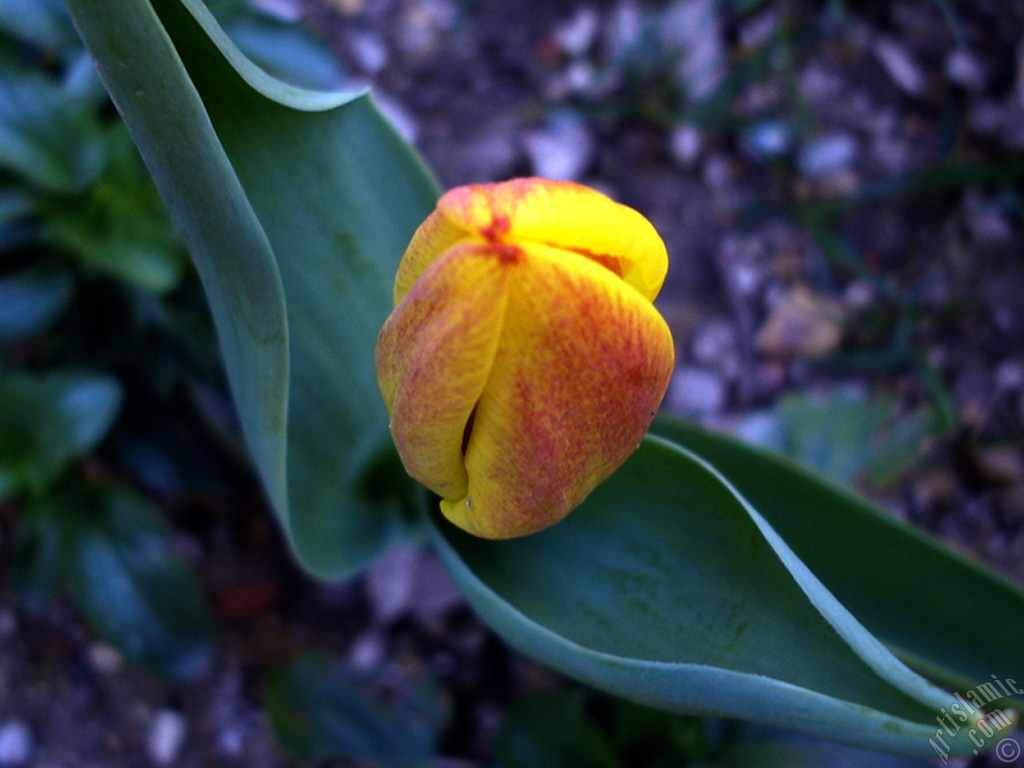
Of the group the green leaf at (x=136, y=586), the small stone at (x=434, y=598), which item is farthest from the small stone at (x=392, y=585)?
the green leaf at (x=136, y=586)

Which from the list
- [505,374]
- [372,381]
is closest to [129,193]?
[372,381]

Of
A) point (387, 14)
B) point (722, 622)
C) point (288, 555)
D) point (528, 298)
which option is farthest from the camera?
point (387, 14)

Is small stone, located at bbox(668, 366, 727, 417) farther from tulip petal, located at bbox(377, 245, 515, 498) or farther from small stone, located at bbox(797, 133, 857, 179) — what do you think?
tulip petal, located at bbox(377, 245, 515, 498)

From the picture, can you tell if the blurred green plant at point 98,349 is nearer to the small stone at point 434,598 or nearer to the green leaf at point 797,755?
the small stone at point 434,598

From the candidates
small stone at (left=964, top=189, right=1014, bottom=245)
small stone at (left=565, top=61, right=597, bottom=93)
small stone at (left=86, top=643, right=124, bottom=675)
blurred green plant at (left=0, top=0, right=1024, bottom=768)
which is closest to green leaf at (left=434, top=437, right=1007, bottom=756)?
blurred green plant at (left=0, top=0, right=1024, bottom=768)

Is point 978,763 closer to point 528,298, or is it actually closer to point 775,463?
point 775,463

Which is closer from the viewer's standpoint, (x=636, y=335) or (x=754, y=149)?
(x=636, y=335)

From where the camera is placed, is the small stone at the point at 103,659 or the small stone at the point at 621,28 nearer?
the small stone at the point at 103,659
